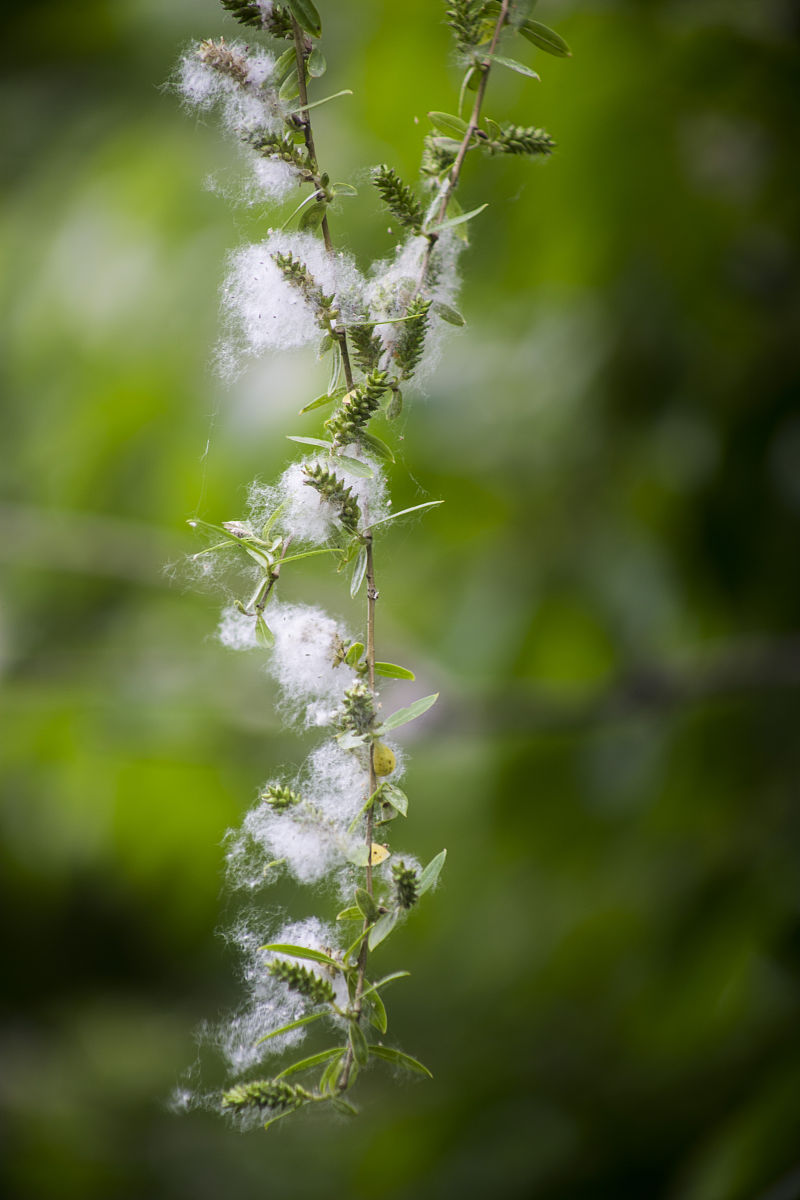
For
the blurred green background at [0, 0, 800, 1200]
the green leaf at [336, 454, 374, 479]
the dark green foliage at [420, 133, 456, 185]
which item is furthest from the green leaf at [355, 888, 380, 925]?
the blurred green background at [0, 0, 800, 1200]

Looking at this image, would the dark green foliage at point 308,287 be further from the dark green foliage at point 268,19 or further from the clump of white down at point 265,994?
the clump of white down at point 265,994

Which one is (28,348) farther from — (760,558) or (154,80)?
(760,558)

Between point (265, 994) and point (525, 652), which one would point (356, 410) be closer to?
point (265, 994)

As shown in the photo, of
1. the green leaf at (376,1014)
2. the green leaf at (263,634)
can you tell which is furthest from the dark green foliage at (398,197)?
the green leaf at (376,1014)

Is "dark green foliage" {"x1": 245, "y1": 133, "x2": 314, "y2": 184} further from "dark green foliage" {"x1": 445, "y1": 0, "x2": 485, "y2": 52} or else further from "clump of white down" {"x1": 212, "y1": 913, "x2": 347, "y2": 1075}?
"clump of white down" {"x1": 212, "y1": 913, "x2": 347, "y2": 1075}

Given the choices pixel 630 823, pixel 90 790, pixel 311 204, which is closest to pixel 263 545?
pixel 311 204

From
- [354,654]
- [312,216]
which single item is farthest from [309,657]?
[312,216]
